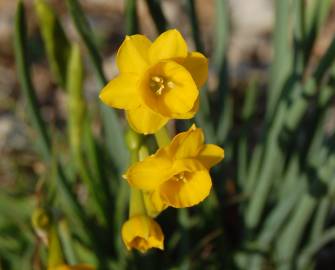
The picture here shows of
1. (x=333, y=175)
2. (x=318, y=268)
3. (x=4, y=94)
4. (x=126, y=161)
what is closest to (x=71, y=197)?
(x=126, y=161)

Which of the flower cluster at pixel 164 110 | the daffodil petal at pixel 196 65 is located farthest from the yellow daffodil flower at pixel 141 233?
the daffodil petal at pixel 196 65

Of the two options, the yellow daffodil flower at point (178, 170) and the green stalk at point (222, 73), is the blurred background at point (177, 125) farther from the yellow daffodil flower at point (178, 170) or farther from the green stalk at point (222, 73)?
the yellow daffodil flower at point (178, 170)

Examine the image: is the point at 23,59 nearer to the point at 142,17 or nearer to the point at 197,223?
the point at 197,223

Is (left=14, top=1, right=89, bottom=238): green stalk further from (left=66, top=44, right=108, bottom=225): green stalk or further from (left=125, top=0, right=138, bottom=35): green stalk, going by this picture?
(left=125, top=0, right=138, bottom=35): green stalk

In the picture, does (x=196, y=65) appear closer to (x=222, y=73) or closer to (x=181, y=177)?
(x=181, y=177)

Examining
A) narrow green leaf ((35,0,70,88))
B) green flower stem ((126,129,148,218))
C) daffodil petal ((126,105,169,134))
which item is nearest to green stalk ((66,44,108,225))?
narrow green leaf ((35,0,70,88))
